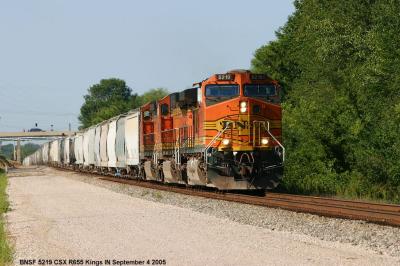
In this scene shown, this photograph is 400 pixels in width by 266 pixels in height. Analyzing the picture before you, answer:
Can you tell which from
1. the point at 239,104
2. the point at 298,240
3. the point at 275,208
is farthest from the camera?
the point at 239,104

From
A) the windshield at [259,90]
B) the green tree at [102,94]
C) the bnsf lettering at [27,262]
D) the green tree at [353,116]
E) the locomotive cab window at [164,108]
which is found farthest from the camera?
the green tree at [102,94]

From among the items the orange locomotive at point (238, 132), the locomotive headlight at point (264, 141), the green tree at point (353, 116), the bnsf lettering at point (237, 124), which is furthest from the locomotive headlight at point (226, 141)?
the green tree at point (353, 116)

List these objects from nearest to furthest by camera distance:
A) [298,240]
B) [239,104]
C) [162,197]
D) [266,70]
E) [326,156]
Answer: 1. [298,240]
2. [239,104]
3. [162,197]
4. [326,156]
5. [266,70]

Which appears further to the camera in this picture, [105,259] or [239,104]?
[239,104]

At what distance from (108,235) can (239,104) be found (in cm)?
947

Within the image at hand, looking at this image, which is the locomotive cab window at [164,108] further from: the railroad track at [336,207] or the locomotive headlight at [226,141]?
the locomotive headlight at [226,141]

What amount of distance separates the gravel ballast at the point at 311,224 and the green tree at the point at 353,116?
7.93 metres

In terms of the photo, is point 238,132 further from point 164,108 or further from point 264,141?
point 164,108

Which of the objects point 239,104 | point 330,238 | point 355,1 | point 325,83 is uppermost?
point 355,1

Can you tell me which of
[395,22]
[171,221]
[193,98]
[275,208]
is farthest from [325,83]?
[171,221]

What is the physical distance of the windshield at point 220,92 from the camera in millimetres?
21719

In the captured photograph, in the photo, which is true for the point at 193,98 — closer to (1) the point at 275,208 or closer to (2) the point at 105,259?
(1) the point at 275,208

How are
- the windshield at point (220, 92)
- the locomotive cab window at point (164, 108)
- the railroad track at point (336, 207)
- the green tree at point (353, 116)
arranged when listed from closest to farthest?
the railroad track at point (336, 207), the windshield at point (220, 92), the green tree at point (353, 116), the locomotive cab window at point (164, 108)

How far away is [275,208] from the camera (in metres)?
17.8
